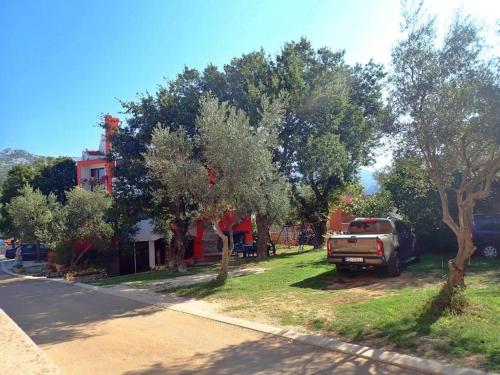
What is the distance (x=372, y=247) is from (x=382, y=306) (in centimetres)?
372

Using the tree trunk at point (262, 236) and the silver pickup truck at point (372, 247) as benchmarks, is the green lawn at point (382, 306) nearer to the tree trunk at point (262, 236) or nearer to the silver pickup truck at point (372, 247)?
the silver pickup truck at point (372, 247)

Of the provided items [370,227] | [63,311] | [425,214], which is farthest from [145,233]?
[370,227]

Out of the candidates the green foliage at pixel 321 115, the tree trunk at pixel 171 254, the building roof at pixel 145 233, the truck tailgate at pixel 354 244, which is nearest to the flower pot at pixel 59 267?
the building roof at pixel 145 233

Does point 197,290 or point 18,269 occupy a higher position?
point 18,269

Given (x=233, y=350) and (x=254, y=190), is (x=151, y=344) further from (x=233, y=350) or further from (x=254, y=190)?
(x=254, y=190)

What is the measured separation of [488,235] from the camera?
1500 centimetres

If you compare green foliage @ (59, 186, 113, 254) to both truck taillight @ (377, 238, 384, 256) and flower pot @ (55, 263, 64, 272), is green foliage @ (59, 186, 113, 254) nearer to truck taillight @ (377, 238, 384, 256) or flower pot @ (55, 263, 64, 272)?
flower pot @ (55, 263, 64, 272)

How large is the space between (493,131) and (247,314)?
5787 mm

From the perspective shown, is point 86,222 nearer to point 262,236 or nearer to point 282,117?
point 262,236

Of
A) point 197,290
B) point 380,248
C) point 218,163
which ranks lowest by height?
point 197,290

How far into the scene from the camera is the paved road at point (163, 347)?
6.00 m

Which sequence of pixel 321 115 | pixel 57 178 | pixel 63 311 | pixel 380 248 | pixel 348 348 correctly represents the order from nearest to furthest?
pixel 348 348
pixel 63 311
pixel 380 248
pixel 321 115
pixel 57 178

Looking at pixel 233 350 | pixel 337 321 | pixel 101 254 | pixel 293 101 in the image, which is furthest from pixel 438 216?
pixel 101 254

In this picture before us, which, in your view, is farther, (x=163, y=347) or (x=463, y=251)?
(x=463, y=251)
